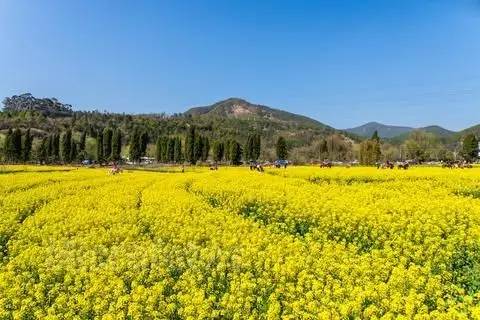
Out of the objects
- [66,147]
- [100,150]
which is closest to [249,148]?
[100,150]

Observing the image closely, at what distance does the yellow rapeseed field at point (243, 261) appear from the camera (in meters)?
8.25

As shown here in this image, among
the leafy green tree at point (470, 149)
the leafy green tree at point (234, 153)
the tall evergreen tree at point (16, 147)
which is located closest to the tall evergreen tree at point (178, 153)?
the leafy green tree at point (234, 153)

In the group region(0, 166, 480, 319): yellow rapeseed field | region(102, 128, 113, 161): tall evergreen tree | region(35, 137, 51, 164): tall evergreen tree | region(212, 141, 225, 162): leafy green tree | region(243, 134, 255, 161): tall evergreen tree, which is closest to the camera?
region(0, 166, 480, 319): yellow rapeseed field

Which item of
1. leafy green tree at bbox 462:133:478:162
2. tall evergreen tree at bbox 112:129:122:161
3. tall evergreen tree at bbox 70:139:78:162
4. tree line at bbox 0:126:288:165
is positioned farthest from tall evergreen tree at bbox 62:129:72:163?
leafy green tree at bbox 462:133:478:162

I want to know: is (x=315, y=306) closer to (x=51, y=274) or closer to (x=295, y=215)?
(x=51, y=274)

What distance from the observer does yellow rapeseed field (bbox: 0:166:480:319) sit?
825cm

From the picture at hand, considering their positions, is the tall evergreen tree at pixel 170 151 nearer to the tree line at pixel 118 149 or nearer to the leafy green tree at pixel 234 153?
the tree line at pixel 118 149

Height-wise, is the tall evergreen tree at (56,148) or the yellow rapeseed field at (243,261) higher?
the tall evergreen tree at (56,148)

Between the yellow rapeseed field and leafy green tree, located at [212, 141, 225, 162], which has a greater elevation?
leafy green tree, located at [212, 141, 225, 162]

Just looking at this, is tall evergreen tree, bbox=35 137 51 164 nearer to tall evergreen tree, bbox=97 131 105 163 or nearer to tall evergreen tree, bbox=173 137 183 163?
tall evergreen tree, bbox=97 131 105 163

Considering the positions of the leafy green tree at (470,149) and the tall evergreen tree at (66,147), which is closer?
the leafy green tree at (470,149)

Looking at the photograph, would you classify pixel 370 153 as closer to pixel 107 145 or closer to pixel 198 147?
pixel 198 147

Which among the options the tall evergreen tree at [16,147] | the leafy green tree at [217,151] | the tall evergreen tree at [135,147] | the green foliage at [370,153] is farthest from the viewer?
the leafy green tree at [217,151]

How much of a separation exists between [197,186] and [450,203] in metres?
14.7
